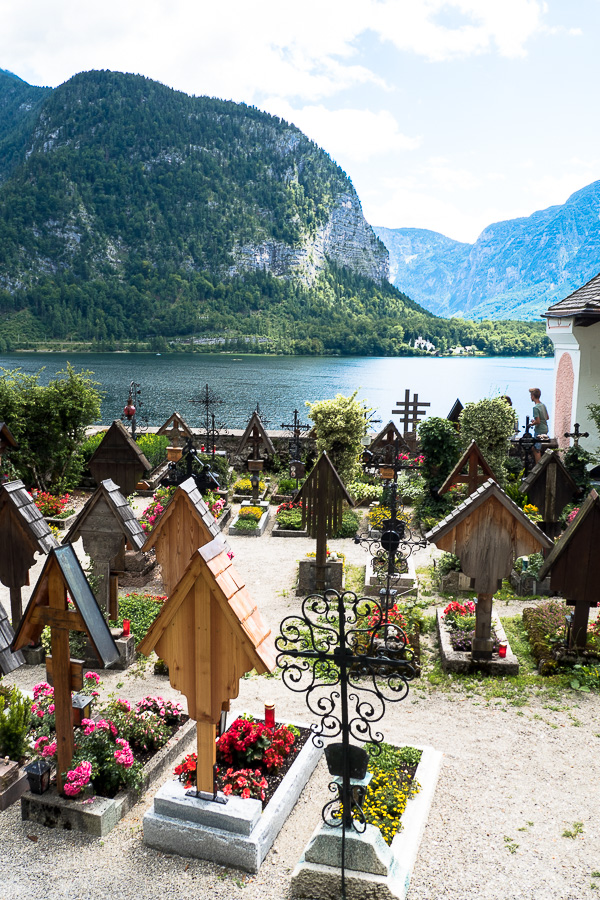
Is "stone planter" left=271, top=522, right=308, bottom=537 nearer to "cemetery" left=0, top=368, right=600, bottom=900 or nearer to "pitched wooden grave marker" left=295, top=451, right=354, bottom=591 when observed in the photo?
"cemetery" left=0, top=368, right=600, bottom=900

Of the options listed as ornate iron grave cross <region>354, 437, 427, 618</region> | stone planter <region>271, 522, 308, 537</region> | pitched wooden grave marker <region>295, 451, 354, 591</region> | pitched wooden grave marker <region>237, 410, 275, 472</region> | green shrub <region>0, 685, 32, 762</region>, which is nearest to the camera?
green shrub <region>0, 685, 32, 762</region>

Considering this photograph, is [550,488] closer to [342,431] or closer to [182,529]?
[342,431]

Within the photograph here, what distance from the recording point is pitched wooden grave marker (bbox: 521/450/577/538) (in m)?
11.8

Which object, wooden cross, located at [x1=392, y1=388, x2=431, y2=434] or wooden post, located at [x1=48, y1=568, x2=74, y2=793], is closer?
wooden post, located at [x1=48, y1=568, x2=74, y2=793]

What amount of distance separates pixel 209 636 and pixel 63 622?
1.30 meters

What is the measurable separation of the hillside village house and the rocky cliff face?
129 metres

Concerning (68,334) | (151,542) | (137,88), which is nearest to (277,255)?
(68,334)

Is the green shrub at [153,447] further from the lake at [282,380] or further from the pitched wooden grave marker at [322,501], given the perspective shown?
the lake at [282,380]

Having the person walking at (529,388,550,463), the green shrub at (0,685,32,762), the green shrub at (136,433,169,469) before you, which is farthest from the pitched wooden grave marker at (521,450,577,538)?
the green shrub at (136,433,169,469)

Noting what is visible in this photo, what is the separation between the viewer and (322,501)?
10.5 metres

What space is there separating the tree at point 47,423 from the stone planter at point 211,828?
37.3 ft

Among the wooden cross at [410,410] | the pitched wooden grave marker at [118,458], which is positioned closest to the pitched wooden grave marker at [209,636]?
the pitched wooden grave marker at [118,458]

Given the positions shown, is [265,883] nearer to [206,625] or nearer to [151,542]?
[206,625]

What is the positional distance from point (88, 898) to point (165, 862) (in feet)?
1.80
